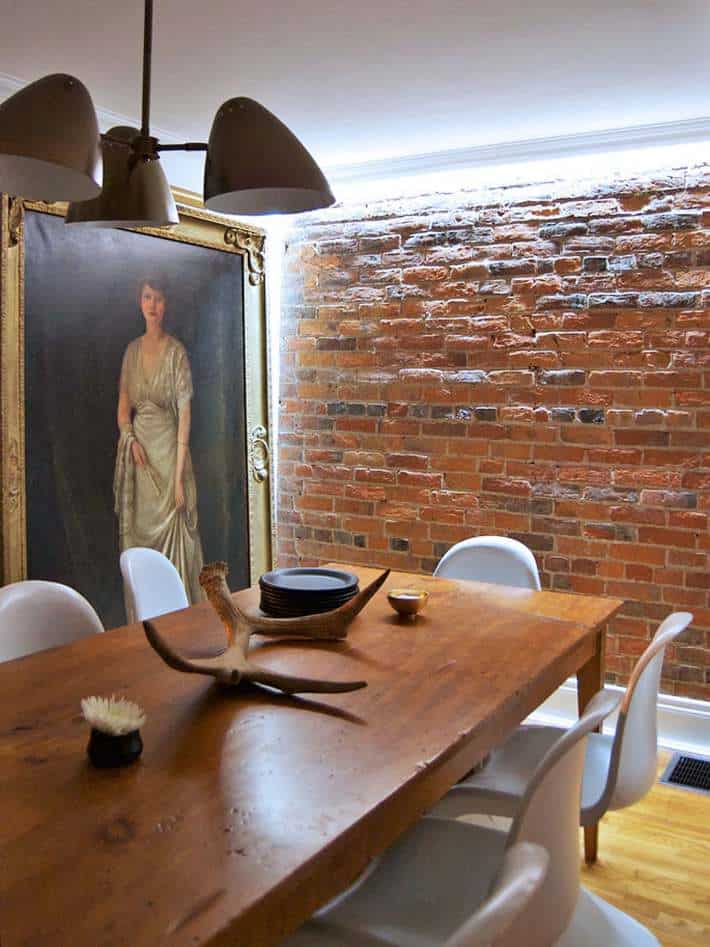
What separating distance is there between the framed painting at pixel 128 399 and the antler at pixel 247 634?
48.6 inches

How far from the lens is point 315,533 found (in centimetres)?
466

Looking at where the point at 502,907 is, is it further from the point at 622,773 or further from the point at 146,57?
the point at 146,57

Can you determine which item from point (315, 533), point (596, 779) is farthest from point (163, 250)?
point (596, 779)

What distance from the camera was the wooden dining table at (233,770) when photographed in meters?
1.19

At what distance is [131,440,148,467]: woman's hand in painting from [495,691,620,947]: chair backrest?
257 centimetres

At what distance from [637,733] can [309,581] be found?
1.02 metres

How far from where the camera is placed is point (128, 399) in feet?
12.4

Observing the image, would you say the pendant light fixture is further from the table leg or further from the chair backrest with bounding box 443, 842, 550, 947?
the table leg

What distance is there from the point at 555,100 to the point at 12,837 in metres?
2.98

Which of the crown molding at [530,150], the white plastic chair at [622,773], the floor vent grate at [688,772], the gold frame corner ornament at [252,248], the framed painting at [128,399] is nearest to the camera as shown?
the white plastic chair at [622,773]

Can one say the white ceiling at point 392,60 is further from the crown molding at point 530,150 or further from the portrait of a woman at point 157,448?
the portrait of a woman at point 157,448

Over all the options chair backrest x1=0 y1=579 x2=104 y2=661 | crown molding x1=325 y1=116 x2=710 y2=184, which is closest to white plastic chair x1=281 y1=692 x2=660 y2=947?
chair backrest x1=0 y1=579 x2=104 y2=661

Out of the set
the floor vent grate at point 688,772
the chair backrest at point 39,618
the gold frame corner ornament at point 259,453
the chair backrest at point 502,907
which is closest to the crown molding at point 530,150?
the gold frame corner ornament at point 259,453

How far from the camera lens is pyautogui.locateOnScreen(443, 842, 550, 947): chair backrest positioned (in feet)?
3.45
